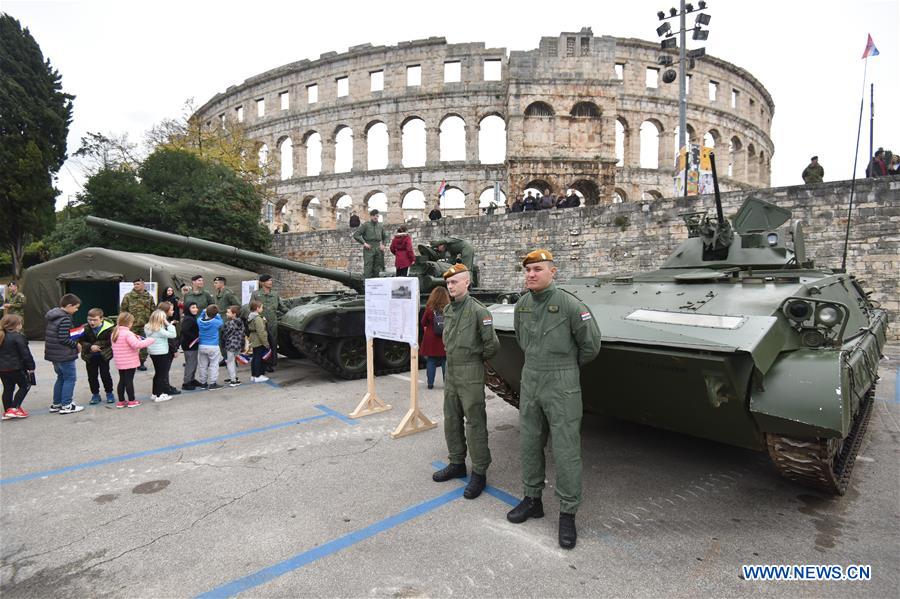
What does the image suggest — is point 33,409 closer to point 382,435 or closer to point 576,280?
point 382,435

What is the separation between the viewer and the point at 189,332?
22.6ft

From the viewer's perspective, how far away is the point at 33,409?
19.5ft

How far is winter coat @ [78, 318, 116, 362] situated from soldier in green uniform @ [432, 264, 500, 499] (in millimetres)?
5102

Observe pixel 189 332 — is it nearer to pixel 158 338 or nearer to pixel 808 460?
pixel 158 338

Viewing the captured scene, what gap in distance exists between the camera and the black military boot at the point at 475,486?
3.32 metres

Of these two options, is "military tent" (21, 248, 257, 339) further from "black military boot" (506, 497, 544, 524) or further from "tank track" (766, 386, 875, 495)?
"tank track" (766, 386, 875, 495)

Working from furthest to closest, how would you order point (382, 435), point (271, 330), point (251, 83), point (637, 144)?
point (251, 83), point (637, 144), point (271, 330), point (382, 435)

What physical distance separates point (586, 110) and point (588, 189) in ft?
14.3

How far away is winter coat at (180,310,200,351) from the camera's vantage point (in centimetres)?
687

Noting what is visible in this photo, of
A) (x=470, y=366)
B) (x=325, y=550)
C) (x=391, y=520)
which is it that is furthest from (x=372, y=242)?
(x=325, y=550)

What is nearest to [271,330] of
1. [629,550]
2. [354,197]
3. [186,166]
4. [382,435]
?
[382,435]

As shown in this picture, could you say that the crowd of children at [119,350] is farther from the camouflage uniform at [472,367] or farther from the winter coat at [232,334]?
the camouflage uniform at [472,367]

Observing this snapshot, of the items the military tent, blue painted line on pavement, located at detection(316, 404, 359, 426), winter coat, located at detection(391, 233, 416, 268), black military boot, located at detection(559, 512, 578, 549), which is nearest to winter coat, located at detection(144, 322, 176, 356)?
blue painted line on pavement, located at detection(316, 404, 359, 426)

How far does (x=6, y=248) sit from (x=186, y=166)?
12.6 metres
